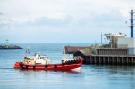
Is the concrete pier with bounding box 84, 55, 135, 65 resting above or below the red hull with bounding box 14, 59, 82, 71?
above

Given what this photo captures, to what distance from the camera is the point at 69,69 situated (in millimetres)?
118375

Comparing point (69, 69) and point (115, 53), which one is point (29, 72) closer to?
point (69, 69)

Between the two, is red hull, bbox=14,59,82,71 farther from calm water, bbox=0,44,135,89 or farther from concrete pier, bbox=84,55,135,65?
concrete pier, bbox=84,55,135,65

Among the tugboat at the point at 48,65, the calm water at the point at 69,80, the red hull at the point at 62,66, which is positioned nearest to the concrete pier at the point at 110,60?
the calm water at the point at 69,80

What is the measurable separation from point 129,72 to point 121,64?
65.3 ft

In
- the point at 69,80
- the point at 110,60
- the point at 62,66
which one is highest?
the point at 110,60

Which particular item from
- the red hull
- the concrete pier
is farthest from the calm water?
the concrete pier

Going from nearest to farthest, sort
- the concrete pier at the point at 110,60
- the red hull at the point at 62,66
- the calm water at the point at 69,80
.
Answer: the calm water at the point at 69,80
the red hull at the point at 62,66
the concrete pier at the point at 110,60

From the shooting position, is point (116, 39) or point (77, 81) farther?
point (116, 39)

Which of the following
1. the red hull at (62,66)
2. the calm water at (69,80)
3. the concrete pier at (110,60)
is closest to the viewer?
the calm water at (69,80)

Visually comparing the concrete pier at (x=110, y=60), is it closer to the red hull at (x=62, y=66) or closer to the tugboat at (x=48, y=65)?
the tugboat at (x=48, y=65)

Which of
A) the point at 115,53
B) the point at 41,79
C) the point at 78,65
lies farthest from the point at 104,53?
the point at 41,79

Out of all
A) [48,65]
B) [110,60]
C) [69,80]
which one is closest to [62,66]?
[48,65]

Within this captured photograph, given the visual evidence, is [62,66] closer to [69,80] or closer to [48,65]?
[48,65]
